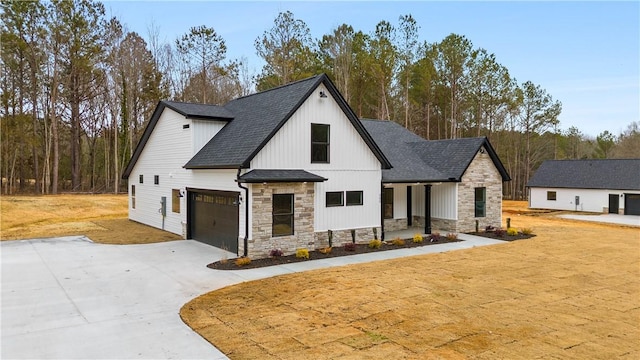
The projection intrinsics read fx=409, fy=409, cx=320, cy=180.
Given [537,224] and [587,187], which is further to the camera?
[587,187]

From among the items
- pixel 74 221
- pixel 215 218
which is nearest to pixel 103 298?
pixel 215 218

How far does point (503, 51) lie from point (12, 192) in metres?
45.4

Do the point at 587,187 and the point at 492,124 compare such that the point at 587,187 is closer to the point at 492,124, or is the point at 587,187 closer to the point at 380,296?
the point at 492,124

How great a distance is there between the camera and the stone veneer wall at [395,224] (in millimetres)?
20500

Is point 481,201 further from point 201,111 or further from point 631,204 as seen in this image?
point 631,204

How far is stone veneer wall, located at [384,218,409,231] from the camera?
20500 millimetres

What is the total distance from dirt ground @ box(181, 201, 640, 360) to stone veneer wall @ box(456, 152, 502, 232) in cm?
622

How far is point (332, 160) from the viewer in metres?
15.6

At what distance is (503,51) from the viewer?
37.8 m

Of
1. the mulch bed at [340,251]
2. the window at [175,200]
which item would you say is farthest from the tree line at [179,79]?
the mulch bed at [340,251]

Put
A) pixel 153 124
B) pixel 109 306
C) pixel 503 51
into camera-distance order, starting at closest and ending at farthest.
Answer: pixel 109 306 < pixel 153 124 < pixel 503 51

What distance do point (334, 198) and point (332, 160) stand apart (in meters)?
1.47

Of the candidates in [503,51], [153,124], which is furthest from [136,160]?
[503,51]

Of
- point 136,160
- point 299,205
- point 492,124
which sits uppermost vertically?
point 492,124
